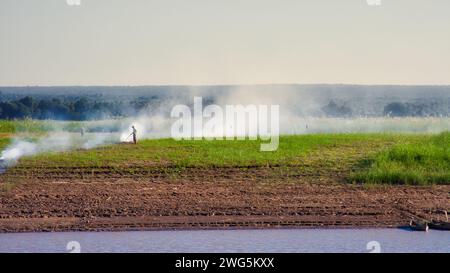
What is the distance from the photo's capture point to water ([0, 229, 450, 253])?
18.7 m

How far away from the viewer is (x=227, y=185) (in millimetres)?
24656

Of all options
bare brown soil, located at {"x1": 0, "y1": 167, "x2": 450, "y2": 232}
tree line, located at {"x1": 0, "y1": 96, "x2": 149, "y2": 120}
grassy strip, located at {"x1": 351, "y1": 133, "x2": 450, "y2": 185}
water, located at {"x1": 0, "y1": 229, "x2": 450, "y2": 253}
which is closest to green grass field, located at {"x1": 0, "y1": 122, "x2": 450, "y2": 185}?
grassy strip, located at {"x1": 351, "y1": 133, "x2": 450, "y2": 185}

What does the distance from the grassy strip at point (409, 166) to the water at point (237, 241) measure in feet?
16.2

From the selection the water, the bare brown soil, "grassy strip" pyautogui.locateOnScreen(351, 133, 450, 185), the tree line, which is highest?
the tree line

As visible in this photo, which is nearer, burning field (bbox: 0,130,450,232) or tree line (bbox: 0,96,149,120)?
burning field (bbox: 0,130,450,232)

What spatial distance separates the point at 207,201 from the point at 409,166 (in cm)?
630

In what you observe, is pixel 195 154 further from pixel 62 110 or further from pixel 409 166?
pixel 62 110

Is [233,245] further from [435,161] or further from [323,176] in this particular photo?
[435,161]

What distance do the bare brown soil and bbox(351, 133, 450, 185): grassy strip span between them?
0.60 metres

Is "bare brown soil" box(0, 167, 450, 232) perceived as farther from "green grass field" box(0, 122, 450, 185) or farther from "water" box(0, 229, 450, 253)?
"green grass field" box(0, 122, 450, 185)

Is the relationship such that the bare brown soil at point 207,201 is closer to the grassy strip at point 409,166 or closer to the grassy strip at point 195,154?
the grassy strip at point 409,166

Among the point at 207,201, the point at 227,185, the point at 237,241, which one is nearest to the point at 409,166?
the point at 227,185
